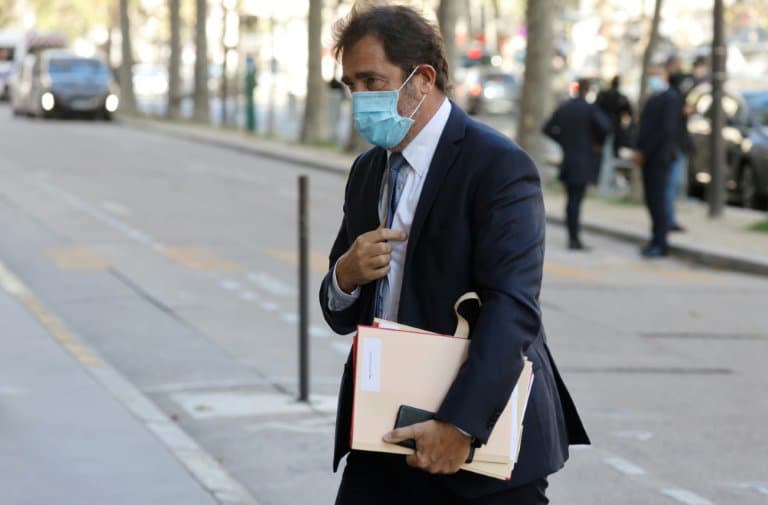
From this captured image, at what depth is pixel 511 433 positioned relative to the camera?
3236 mm

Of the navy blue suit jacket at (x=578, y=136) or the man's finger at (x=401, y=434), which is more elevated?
the man's finger at (x=401, y=434)

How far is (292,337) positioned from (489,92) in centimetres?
3544

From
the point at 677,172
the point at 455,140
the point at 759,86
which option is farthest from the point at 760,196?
the point at 455,140

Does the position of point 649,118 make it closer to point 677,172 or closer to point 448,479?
point 677,172

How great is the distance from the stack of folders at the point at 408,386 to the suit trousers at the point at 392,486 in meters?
0.18

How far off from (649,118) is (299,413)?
855cm

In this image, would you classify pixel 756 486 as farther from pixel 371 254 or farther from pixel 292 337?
pixel 292 337

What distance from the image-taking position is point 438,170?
11.0 feet

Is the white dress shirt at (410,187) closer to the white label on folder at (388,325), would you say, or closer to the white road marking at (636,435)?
the white label on folder at (388,325)

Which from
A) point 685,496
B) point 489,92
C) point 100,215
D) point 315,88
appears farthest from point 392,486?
point 489,92

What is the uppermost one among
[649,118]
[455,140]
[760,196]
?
[455,140]

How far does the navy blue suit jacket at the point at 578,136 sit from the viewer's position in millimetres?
16062

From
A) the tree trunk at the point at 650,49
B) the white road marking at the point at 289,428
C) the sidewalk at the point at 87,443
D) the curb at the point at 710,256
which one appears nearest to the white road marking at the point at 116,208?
the curb at the point at 710,256

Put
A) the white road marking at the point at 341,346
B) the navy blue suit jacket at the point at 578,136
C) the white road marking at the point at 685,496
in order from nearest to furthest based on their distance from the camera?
the white road marking at the point at 685,496, the white road marking at the point at 341,346, the navy blue suit jacket at the point at 578,136
